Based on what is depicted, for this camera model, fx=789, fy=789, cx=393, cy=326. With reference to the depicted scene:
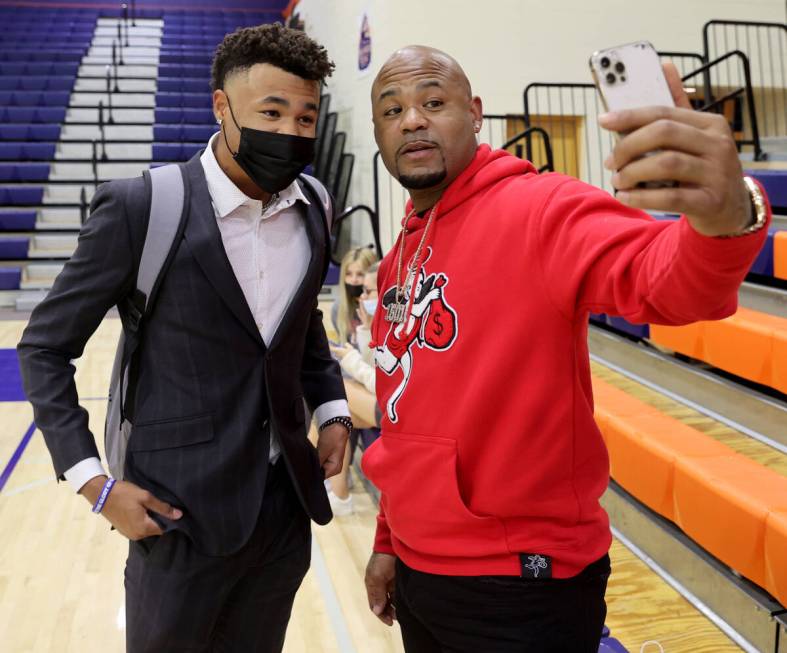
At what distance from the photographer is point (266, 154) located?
1.50 m

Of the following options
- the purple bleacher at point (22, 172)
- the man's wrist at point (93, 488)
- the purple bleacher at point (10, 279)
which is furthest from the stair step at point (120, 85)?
the man's wrist at point (93, 488)

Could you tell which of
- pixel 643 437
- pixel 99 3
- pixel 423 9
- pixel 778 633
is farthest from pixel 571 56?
pixel 99 3

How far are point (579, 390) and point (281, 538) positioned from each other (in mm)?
741

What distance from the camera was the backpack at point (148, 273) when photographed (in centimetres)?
141

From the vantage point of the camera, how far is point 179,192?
145cm

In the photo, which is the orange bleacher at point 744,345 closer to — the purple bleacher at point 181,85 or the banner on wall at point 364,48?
the banner on wall at point 364,48

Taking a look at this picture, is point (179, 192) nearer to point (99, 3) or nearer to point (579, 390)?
point (579, 390)

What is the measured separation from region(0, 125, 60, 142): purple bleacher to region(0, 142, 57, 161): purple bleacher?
367 millimetres

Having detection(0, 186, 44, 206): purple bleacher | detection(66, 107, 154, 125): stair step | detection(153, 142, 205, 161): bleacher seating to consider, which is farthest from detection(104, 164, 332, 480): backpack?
detection(66, 107, 154, 125): stair step

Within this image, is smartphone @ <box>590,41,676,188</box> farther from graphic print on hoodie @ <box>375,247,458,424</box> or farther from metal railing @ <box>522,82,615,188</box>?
metal railing @ <box>522,82,615,188</box>

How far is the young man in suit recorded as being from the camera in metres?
1.40

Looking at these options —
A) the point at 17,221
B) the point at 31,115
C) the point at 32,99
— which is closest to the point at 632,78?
the point at 17,221

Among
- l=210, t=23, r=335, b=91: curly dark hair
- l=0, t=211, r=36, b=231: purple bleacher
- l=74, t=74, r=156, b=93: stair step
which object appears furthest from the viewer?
l=74, t=74, r=156, b=93: stair step

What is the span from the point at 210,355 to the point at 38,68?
14.4 metres
